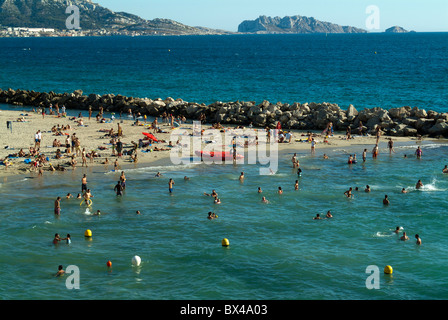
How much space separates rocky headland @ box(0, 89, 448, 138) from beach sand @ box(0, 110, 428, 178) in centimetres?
211

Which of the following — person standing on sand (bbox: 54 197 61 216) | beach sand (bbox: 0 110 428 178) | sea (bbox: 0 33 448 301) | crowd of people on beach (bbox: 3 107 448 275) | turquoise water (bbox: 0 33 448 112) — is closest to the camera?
sea (bbox: 0 33 448 301)

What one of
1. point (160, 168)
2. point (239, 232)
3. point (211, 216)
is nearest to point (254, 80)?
point (160, 168)

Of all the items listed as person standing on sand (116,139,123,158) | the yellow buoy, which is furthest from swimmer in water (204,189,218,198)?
the yellow buoy

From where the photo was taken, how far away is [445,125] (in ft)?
172

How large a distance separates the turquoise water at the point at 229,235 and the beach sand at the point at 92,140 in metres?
2.27

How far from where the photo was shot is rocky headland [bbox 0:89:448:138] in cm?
5356

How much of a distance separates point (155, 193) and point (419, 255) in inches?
688

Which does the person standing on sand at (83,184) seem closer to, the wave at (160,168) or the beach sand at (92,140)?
the wave at (160,168)

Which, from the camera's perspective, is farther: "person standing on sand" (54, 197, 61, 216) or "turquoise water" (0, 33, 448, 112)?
"turquoise water" (0, 33, 448, 112)

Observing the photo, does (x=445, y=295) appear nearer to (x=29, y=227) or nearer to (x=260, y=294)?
(x=260, y=294)

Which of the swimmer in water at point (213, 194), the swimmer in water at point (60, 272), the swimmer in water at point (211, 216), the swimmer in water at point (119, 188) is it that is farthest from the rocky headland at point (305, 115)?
the swimmer in water at point (60, 272)

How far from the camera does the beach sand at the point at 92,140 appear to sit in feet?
136

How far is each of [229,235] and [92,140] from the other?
22.7 meters

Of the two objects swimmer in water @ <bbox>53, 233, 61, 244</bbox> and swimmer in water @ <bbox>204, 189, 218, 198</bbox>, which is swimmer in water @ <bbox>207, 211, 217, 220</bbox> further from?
swimmer in water @ <bbox>53, 233, 61, 244</bbox>
